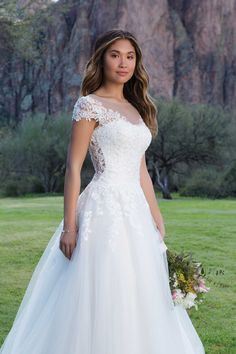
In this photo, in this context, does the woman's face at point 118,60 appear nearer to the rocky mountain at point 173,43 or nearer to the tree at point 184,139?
the tree at point 184,139

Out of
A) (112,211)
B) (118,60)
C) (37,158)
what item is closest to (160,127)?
(37,158)

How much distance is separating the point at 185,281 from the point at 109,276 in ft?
1.55

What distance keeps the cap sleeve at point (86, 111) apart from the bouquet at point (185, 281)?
0.93 m

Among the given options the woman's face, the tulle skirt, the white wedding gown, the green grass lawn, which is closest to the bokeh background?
the green grass lawn

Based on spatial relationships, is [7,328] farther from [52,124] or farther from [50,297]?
[52,124]

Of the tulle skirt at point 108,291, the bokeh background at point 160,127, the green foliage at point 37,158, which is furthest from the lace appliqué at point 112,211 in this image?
the green foliage at point 37,158

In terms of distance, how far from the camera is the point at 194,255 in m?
9.05

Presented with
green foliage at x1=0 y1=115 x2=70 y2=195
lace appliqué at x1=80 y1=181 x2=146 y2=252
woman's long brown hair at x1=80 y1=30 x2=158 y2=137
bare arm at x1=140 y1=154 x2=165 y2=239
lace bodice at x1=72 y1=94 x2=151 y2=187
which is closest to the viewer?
lace appliqué at x1=80 y1=181 x2=146 y2=252

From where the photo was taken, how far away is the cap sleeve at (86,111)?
127 inches

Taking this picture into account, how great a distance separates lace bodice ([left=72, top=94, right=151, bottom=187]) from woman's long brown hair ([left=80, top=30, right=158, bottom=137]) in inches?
4.8

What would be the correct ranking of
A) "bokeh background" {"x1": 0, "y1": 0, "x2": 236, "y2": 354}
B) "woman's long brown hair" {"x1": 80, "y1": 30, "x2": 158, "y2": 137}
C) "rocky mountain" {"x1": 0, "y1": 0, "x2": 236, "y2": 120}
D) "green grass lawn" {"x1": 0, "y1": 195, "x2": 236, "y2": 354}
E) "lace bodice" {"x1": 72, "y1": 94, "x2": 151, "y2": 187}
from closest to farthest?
1. "lace bodice" {"x1": 72, "y1": 94, "x2": 151, "y2": 187}
2. "woman's long brown hair" {"x1": 80, "y1": 30, "x2": 158, "y2": 137}
3. "green grass lawn" {"x1": 0, "y1": 195, "x2": 236, "y2": 354}
4. "bokeh background" {"x1": 0, "y1": 0, "x2": 236, "y2": 354}
5. "rocky mountain" {"x1": 0, "y1": 0, "x2": 236, "y2": 120}

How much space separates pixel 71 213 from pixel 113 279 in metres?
0.43

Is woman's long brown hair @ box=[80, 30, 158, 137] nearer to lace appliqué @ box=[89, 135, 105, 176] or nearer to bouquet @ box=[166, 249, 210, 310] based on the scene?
lace appliqué @ box=[89, 135, 105, 176]

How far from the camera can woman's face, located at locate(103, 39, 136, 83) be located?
3.35 m
